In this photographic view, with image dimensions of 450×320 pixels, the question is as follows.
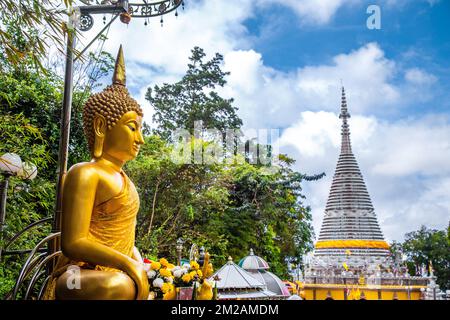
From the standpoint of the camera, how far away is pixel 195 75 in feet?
49.8

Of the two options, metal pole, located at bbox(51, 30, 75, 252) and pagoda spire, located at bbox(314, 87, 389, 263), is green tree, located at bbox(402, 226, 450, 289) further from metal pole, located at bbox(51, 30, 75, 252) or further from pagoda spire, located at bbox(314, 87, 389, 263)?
metal pole, located at bbox(51, 30, 75, 252)

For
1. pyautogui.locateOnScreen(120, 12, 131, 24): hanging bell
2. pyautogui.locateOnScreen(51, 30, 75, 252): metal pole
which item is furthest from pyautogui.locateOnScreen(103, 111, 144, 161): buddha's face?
pyautogui.locateOnScreen(120, 12, 131, 24): hanging bell

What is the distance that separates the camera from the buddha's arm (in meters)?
2.34

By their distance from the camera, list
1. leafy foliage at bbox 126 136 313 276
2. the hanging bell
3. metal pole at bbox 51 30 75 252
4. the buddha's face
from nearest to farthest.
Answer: the buddha's face → metal pole at bbox 51 30 75 252 → the hanging bell → leafy foliage at bbox 126 136 313 276

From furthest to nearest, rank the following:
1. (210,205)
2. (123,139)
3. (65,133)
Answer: (210,205), (65,133), (123,139)

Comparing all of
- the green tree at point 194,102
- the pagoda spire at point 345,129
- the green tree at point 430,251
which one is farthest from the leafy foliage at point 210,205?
the green tree at point 430,251

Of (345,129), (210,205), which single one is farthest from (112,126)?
(345,129)

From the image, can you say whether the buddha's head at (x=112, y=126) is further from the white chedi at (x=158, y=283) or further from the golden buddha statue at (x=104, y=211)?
the white chedi at (x=158, y=283)

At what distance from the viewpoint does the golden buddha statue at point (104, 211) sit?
7.57 ft

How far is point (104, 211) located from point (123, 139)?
1.47ft

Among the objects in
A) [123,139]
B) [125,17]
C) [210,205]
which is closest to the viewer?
[123,139]

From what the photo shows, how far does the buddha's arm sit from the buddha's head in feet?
1.03

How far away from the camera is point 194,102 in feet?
49.1

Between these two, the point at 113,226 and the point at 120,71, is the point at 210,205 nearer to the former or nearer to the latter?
the point at 120,71
